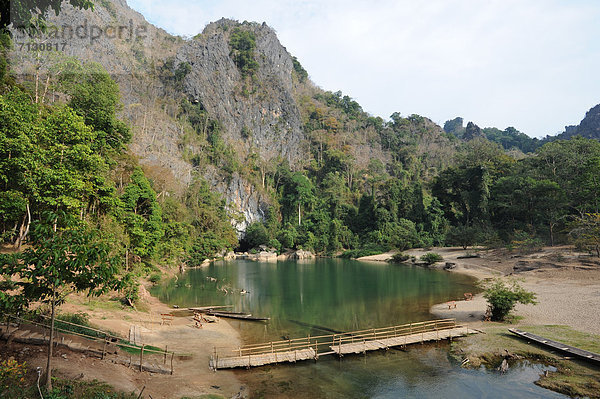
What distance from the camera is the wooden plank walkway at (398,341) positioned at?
16478 mm

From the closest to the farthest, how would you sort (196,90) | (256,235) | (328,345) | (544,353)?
(544,353), (328,345), (256,235), (196,90)

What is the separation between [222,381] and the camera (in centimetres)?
1308

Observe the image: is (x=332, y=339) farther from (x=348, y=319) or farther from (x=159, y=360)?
(x=159, y=360)

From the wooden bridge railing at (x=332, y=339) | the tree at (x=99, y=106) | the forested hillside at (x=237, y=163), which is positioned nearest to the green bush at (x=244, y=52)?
the forested hillside at (x=237, y=163)

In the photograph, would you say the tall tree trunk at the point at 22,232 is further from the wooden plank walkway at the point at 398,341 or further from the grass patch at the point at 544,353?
the grass patch at the point at 544,353

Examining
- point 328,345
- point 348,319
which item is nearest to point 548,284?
point 348,319

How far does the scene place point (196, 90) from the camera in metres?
84.6

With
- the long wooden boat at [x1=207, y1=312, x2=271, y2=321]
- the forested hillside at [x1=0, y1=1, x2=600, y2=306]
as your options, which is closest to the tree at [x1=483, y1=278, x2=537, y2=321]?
the long wooden boat at [x1=207, y1=312, x2=271, y2=321]

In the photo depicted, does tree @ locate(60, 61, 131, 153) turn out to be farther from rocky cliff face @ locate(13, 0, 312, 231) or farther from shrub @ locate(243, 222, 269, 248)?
shrub @ locate(243, 222, 269, 248)

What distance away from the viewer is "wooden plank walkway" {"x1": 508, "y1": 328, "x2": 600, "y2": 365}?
1448cm

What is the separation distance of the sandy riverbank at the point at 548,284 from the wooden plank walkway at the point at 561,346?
3.09 m

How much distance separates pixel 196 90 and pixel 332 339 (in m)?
80.3

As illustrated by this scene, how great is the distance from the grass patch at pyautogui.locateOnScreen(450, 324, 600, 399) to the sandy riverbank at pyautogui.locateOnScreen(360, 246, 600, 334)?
1.99m

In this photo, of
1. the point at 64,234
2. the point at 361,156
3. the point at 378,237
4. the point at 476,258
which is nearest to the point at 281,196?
the point at 378,237
